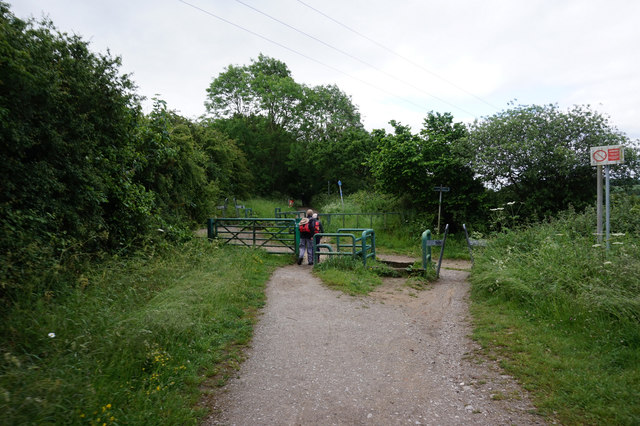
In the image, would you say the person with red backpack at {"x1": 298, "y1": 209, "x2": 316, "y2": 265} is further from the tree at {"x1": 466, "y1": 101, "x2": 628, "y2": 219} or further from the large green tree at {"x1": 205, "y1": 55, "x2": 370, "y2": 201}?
the large green tree at {"x1": 205, "y1": 55, "x2": 370, "y2": 201}

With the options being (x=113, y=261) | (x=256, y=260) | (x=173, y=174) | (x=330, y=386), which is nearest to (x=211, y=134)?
(x=173, y=174)

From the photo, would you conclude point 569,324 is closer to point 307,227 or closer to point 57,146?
Result: point 307,227

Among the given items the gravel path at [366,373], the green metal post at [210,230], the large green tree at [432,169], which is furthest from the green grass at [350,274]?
the large green tree at [432,169]

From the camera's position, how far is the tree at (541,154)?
12.0 m

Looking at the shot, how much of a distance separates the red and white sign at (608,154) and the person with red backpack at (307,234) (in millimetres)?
6624

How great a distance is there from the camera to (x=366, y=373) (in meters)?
4.06

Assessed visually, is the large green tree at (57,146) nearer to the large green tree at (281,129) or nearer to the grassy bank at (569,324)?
the grassy bank at (569,324)

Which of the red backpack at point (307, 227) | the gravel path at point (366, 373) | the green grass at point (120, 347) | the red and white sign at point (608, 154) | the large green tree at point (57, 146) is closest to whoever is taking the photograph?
the green grass at point (120, 347)

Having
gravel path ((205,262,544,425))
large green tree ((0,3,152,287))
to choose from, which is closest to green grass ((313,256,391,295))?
gravel path ((205,262,544,425))

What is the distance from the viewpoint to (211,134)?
73.5 feet

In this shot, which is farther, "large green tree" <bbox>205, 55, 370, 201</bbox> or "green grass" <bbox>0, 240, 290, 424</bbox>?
"large green tree" <bbox>205, 55, 370, 201</bbox>

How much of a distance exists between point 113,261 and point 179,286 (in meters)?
1.31

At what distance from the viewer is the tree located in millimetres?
12031

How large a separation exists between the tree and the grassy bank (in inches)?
226
